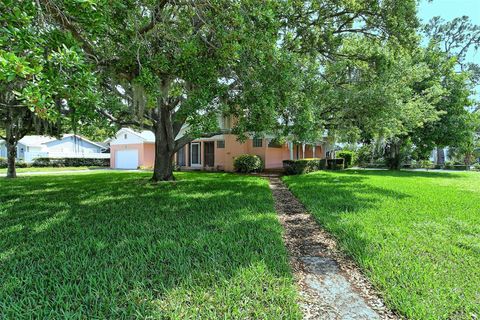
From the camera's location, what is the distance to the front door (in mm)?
21438

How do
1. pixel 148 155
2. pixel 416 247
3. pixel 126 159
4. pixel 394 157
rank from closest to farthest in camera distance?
pixel 416 247, pixel 394 157, pixel 148 155, pixel 126 159

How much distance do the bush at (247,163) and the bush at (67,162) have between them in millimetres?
19142

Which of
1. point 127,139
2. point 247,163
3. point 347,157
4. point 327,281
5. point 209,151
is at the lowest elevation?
point 327,281

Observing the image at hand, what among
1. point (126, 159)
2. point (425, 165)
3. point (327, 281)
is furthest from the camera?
point (425, 165)

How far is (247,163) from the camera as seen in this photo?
18188 millimetres

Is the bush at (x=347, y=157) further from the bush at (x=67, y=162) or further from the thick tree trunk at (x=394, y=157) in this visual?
the bush at (x=67, y=162)

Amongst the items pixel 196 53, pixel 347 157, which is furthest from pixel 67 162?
pixel 196 53

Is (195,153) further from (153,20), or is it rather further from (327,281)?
(327,281)

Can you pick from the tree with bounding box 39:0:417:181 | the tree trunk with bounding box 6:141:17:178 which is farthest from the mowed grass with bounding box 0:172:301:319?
the tree trunk with bounding box 6:141:17:178

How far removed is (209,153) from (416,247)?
1829 centimetres

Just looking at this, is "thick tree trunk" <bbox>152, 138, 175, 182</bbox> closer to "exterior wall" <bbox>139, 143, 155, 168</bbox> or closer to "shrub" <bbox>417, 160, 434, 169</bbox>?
"exterior wall" <bbox>139, 143, 155, 168</bbox>

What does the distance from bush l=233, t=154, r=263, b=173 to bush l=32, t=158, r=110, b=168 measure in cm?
1914

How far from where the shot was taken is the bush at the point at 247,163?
18.2 m

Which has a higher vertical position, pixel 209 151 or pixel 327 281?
pixel 209 151
